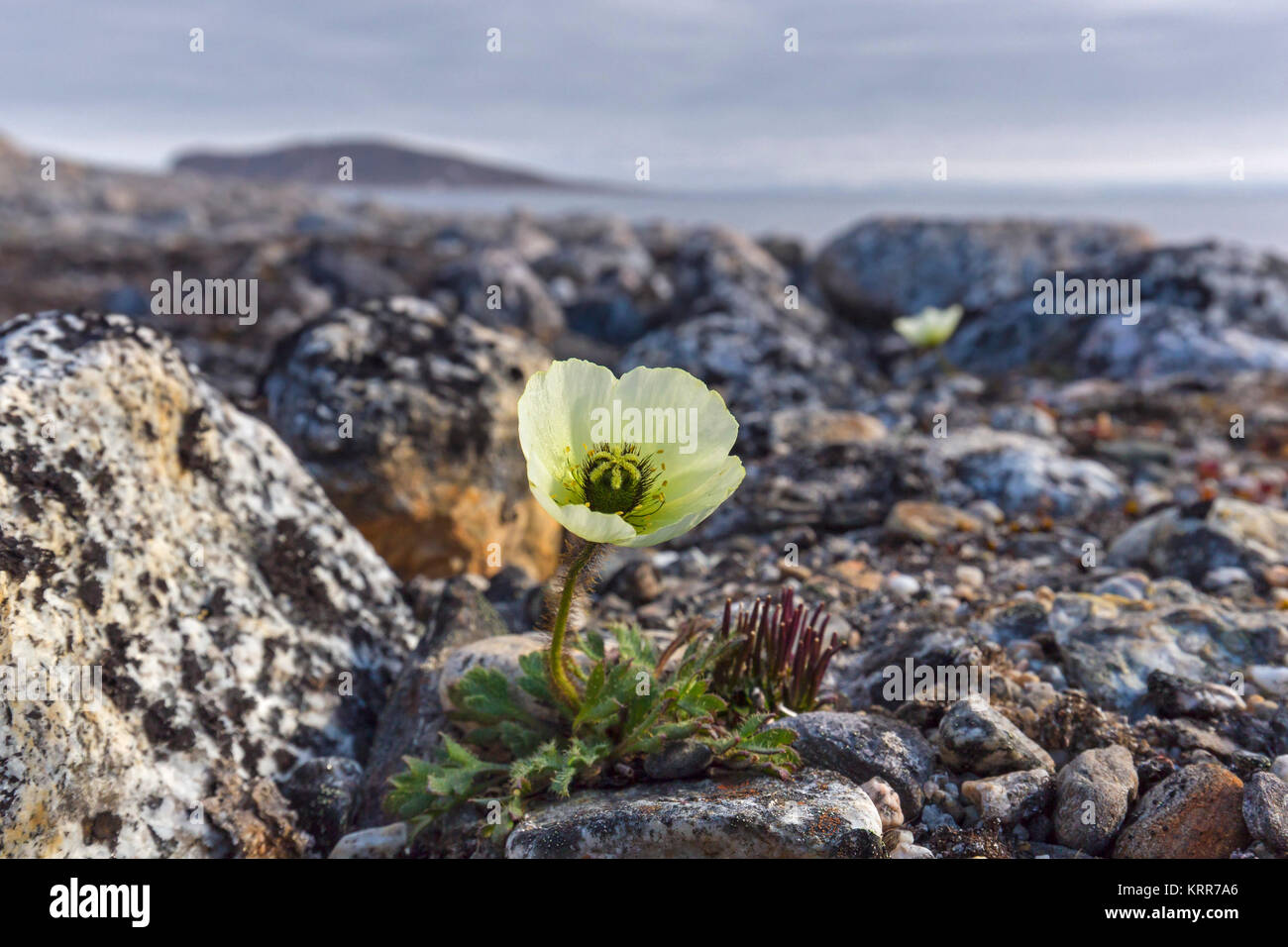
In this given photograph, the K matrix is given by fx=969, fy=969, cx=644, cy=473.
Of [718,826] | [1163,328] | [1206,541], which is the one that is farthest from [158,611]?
[1163,328]

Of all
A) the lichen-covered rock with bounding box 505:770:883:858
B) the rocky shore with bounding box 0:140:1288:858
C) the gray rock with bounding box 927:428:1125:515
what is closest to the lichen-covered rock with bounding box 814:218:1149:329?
the rocky shore with bounding box 0:140:1288:858

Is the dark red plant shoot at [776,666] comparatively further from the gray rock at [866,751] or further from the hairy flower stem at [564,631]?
the hairy flower stem at [564,631]

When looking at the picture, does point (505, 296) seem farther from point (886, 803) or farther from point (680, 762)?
point (886, 803)

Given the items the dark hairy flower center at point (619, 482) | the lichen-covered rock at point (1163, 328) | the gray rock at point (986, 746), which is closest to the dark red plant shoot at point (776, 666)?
the gray rock at point (986, 746)

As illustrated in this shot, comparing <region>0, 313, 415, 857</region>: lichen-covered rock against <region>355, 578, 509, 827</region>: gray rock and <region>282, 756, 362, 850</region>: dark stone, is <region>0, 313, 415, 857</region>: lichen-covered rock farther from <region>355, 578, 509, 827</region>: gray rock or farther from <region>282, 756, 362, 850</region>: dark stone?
<region>355, 578, 509, 827</region>: gray rock

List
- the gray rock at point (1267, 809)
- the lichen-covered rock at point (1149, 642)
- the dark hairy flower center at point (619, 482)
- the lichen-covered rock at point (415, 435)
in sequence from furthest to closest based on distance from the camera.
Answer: the lichen-covered rock at point (415, 435), the lichen-covered rock at point (1149, 642), the gray rock at point (1267, 809), the dark hairy flower center at point (619, 482)

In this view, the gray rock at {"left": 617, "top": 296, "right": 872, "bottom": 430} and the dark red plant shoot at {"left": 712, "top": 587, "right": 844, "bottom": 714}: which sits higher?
the gray rock at {"left": 617, "top": 296, "right": 872, "bottom": 430}
